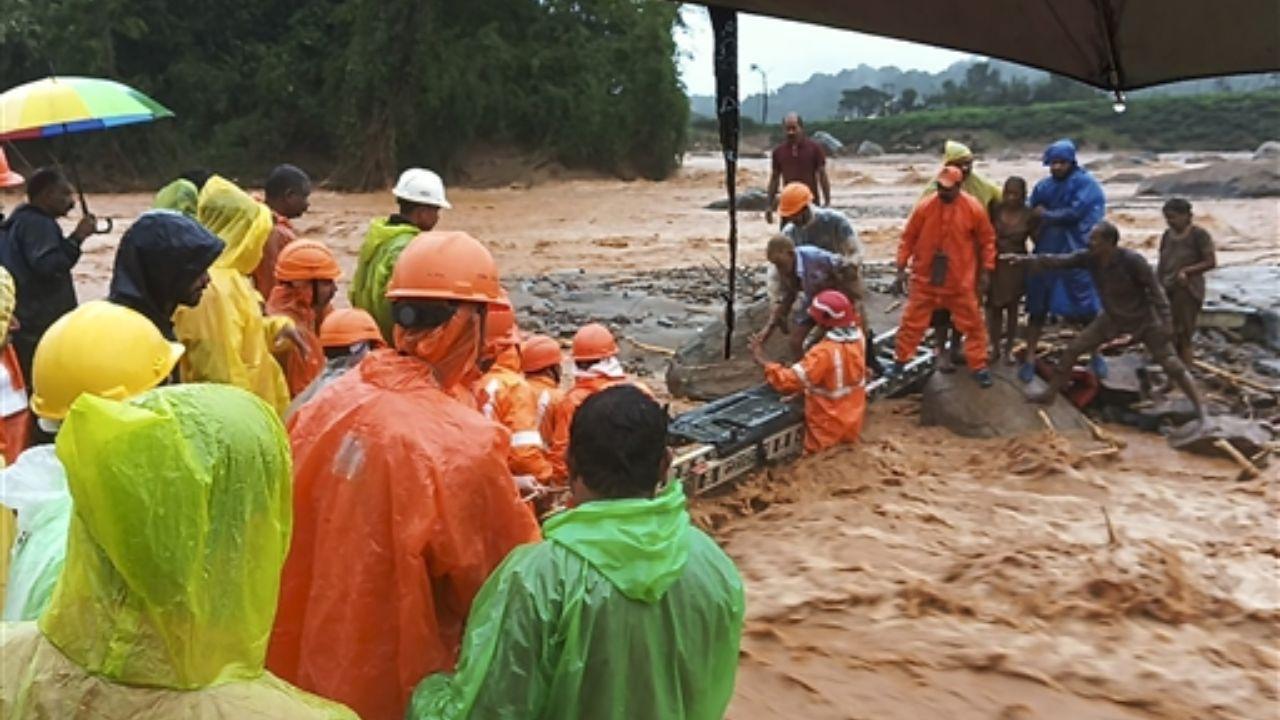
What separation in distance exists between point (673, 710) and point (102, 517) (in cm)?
99

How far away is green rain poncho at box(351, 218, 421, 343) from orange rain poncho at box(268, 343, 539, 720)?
6.70 feet

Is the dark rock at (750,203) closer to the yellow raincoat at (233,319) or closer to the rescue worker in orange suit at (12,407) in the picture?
the yellow raincoat at (233,319)

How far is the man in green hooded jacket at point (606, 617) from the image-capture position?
6.11ft

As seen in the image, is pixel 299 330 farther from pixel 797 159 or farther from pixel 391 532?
pixel 797 159

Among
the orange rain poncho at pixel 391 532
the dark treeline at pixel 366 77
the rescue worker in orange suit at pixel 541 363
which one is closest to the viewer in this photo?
the orange rain poncho at pixel 391 532

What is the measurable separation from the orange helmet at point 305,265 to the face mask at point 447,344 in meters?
2.81

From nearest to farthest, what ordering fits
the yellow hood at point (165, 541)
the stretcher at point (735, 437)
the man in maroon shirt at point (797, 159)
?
1. the yellow hood at point (165, 541)
2. the stretcher at point (735, 437)
3. the man in maroon shirt at point (797, 159)

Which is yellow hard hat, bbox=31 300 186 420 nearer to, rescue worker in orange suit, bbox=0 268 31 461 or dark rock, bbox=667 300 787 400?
rescue worker in orange suit, bbox=0 268 31 461

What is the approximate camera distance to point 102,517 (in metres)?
1.40

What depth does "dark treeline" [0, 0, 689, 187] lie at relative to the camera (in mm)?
27016

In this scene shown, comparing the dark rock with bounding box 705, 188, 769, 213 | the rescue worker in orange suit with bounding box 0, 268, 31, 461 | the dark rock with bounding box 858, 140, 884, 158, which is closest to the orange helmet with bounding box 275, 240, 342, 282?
the rescue worker in orange suit with bounding box 0, 268, 31, 461

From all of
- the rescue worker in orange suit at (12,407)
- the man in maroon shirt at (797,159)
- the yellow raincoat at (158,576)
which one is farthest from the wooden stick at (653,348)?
the yellow raincoat at (158,576)

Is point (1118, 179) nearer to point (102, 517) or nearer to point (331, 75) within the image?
point (331, 75)

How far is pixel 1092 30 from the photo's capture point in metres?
2.48
